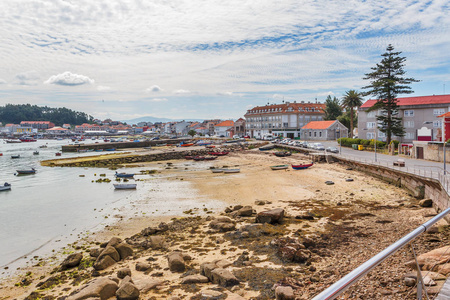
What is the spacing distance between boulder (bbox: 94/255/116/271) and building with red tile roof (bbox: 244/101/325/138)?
9459cm

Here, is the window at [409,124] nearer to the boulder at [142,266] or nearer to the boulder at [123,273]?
the boulder at [142,266]

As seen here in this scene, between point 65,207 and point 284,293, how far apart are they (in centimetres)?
2458

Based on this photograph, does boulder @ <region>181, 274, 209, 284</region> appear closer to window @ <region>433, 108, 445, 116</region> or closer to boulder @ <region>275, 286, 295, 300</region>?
boulder @ <region>275, 286, 295, 300</region>

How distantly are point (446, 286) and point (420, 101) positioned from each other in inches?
2498

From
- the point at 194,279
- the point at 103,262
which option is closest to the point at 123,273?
the point at 103,262

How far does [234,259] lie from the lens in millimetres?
14352

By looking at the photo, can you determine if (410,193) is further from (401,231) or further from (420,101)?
(420,101)

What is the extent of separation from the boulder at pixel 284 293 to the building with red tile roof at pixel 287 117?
97077mm

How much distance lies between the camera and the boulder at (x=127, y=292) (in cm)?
1104

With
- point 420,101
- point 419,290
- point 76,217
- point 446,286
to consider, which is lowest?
point 76,217

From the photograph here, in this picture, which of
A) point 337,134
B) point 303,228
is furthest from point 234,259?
point 337,134

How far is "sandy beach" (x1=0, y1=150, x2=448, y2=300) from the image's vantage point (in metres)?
11.2

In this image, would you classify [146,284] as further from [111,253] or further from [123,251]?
[123,251]

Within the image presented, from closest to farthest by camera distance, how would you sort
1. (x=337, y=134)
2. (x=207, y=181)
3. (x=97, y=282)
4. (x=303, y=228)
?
(x=97, y=282) → (x=303, y=228) → (x=207, y=181) → (x=337, y=134)
